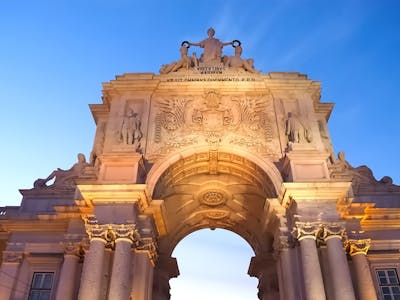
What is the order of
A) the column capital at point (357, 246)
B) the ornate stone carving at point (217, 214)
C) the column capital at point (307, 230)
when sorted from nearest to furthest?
the column capital at point (307, 230)
the column capital at point (357, 246)
the ornate stone carving at point (217, 214)

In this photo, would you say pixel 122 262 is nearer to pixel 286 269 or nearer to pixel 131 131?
pixel 286 269

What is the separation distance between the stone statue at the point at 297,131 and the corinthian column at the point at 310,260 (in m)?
4.57

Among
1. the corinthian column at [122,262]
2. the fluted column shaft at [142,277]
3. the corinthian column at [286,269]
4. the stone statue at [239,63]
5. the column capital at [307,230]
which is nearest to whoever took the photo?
the corinthian column at [122,262]

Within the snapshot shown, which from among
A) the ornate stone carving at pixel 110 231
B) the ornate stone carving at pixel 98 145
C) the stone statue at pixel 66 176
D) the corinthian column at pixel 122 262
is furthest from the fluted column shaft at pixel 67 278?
the ornate stone carving at pixel 98 145

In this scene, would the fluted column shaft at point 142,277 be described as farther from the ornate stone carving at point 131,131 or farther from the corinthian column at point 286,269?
the corinthian column at point 286,269

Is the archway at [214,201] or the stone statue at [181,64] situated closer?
the archway at [214,201]

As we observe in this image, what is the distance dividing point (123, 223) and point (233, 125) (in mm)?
7164

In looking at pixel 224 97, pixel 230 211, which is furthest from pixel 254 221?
pixel 224 97

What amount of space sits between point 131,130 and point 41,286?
763 cm

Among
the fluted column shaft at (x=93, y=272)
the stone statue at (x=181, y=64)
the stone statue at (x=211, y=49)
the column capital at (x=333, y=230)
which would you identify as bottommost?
the fluted column shaft at (x=93, y=272)

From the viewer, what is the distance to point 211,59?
23969 millimetres

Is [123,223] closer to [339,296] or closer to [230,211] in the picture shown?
[339,296]

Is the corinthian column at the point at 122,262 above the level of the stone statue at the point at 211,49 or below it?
below

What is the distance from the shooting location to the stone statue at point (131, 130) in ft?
64.6
